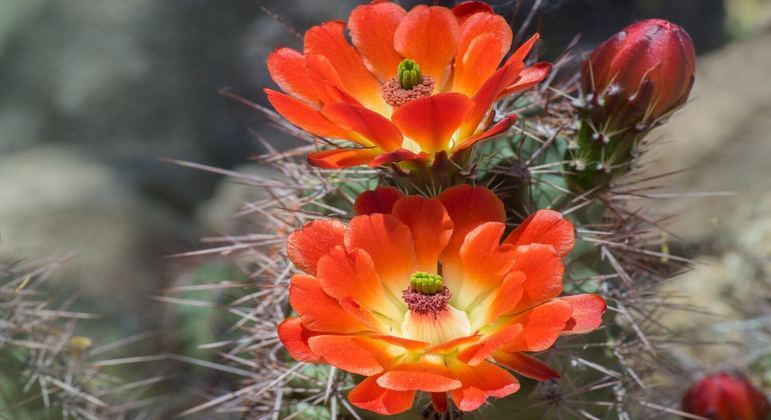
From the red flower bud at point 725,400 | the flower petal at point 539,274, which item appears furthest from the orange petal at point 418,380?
the red flower bud at point 725,400

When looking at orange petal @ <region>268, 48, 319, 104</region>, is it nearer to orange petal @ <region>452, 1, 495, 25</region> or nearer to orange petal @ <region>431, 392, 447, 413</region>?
orange petal @ <region>452, 1, 495, 25</region>

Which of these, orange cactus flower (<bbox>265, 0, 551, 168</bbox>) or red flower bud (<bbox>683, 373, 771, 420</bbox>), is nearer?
orange cactus flower (<bbox>265, 0, 551, 168</bbox>)

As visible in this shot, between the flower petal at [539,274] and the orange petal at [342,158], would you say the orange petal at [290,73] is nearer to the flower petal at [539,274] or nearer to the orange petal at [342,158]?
the orange petal at [342,158]

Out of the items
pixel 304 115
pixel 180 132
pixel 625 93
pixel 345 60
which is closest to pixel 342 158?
pixel 304 115

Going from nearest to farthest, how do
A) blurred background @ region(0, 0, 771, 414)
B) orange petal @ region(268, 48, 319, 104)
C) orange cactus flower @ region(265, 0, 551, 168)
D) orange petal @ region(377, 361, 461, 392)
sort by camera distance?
orange petal @ region(377, 361, 461, 392) → orange cactus flower @ region(265, 0, 551, 168) → orange petal @ region(268, 48, 319, 104) → blurred background @ region(0, 0, 771, 414)

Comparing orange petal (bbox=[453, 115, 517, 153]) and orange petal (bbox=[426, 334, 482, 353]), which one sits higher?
orange petal (bbox=[453, 115, 517, 153])

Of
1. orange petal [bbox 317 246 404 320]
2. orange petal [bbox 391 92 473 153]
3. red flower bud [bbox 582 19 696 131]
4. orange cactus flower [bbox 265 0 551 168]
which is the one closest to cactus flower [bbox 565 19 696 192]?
red flower bud [bbox 582 19 696 131]

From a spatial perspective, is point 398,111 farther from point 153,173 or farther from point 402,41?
point 153,173
